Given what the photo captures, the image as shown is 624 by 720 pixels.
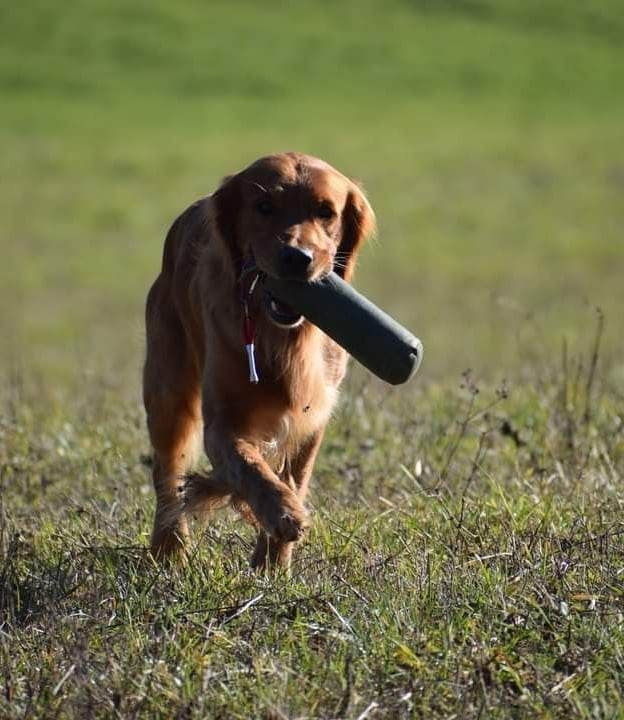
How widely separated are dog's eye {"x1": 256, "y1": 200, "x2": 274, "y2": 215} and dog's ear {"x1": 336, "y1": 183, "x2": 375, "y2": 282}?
42 cm

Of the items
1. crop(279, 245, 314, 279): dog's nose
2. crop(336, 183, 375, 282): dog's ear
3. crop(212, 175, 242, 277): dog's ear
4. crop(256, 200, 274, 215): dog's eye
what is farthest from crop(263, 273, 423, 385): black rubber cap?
crop(336, 183, 375, 282): dog's ear

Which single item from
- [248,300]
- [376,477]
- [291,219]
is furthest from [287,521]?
[376,477]

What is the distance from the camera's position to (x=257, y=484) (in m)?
4.82

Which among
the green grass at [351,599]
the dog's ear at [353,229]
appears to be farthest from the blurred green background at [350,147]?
the dog's ear at [353,229]

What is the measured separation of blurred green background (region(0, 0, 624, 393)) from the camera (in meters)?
18.5

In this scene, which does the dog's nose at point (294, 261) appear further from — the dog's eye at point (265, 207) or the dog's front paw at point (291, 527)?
the dog's front paw at point (291, 527)

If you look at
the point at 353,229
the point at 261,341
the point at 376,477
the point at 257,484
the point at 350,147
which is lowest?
the point at 350,147

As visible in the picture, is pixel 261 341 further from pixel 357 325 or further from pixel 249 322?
pixel 357 325

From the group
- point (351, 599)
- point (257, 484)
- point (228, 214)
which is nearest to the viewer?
point (351, 599)

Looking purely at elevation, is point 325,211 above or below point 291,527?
above

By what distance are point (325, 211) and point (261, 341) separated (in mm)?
531

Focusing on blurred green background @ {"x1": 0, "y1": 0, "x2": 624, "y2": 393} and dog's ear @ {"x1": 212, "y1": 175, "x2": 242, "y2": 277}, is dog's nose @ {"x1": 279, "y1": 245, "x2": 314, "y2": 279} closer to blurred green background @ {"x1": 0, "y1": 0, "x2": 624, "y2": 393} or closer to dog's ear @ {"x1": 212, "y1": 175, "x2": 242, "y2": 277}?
dog's ear @ {"x1": 212, "y1": 175, "x2": 242, "y2": 277}

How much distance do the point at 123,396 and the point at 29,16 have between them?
31.1m

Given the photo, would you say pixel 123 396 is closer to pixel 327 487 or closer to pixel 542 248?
pixel 327 487
